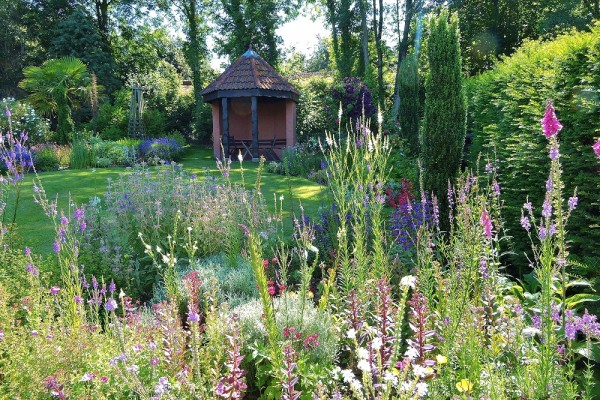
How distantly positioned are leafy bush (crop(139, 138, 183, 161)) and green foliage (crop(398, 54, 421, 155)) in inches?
311

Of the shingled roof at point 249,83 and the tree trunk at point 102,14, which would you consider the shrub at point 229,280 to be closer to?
the shingled roof at point 249,83

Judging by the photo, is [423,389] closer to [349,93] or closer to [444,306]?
[444,306]

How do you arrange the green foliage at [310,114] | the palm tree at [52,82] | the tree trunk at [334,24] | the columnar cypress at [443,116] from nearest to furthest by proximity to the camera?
1. the columnar cypress at [443,116]
2. the palm tree at [52,82]
3. the green foliage at [310,114]
4. the tree trunk at [334,24]

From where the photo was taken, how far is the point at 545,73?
4500 mm

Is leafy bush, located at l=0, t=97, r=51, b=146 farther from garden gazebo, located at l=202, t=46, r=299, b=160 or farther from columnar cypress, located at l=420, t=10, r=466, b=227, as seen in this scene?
columnar cypress, located at l=420, t=10, r=466, b=227

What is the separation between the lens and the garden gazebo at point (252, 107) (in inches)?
664

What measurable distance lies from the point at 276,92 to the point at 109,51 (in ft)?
47.0

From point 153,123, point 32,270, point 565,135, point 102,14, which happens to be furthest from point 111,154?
point 102,14

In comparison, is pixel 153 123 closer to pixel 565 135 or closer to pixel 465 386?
pixel 565 135

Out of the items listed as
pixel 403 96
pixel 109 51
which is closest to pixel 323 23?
pixel 109 51

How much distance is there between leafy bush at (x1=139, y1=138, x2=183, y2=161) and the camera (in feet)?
52.2

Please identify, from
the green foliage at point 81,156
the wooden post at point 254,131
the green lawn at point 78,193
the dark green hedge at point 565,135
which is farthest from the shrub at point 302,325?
the wooden post at point 254,131

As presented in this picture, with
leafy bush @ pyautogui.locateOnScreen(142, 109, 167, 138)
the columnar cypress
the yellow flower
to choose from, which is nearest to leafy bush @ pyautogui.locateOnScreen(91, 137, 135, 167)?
leafy bush @ pyautogui.locateOnScreen(142, 109, 167, 138)

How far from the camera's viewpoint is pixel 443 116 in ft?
20.6
